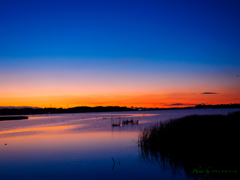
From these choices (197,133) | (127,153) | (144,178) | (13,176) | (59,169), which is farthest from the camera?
(127,153)

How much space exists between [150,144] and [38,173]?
871 centimetres

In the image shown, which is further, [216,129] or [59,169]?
[216,129]

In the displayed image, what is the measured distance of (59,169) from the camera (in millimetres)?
11719

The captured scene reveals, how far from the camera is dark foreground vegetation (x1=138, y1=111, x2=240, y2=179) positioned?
945 centimetres

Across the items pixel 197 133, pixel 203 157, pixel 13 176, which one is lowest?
pixel 13 176

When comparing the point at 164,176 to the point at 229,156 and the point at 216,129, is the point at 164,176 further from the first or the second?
the point at 216,129

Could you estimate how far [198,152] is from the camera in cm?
1180

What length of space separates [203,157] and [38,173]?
9.50 metres

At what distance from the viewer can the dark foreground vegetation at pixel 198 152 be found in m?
9.45

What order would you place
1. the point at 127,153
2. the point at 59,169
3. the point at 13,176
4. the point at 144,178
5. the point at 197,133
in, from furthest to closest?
the point at 127,153, the point at 197,133, the point at 59,169, the point at 13,176, the point at 144,178

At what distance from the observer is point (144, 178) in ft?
32.9

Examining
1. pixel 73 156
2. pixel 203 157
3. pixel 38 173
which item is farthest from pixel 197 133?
pixel 38 173

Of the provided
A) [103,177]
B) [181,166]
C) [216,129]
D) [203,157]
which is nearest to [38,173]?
[103,177]

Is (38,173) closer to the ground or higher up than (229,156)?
closer to the ground
